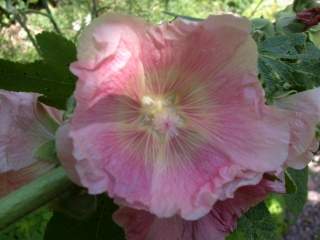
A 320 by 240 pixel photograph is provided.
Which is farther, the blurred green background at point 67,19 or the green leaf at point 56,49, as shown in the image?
the blurred green background at point 67,19

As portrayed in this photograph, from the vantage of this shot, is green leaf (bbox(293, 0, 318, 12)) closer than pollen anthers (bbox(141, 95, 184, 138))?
No

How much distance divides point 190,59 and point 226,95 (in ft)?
0.15

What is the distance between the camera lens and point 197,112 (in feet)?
1.76

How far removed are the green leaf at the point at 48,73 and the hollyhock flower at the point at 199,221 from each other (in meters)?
0.16

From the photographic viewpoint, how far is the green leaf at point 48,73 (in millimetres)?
612

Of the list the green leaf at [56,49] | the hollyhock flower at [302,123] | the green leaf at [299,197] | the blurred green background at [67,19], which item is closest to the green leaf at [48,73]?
the green leaf at [56,49]

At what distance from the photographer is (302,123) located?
54 centimetres

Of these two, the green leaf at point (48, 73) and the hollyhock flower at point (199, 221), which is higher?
the green leaf at point (48, 73)

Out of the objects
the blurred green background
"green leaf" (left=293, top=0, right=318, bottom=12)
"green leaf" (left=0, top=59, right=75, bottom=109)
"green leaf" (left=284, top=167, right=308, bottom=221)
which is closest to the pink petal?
"green leaf" (left=0, top=59, right=75, bottom=109)

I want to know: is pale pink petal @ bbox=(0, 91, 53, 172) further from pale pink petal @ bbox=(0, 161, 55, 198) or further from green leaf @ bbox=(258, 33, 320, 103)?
green leaf @ bbox=(258, 33, 320, 103)

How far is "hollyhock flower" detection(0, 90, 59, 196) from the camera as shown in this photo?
57 centimetres

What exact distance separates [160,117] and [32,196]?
15cm

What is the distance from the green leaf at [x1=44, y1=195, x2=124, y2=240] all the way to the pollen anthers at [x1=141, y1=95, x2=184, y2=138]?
11 cm

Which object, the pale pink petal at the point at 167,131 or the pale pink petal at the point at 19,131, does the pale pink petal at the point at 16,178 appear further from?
the pale pink petal at the point at 167,131
